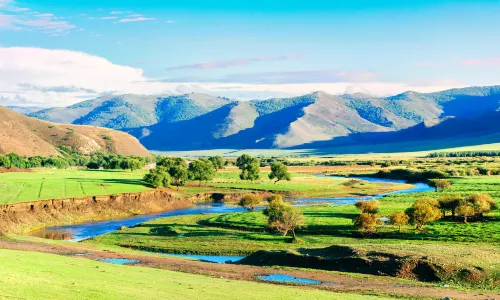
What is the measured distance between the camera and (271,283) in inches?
1665

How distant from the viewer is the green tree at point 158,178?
12206 centimetres

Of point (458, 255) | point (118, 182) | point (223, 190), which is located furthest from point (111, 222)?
point (458, 255)

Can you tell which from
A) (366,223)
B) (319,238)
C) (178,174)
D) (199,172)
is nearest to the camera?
(319,238)

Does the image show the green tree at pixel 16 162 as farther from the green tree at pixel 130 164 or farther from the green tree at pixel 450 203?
the green tree at pixel 450 203

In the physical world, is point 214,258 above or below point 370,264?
below

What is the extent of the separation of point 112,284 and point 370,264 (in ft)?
77.0

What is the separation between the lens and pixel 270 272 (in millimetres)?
46969

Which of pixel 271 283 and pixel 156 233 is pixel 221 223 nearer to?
pixel 156 233

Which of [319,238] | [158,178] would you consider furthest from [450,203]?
[158,178]

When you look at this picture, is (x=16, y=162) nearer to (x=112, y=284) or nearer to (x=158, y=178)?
(x=158, y=178)

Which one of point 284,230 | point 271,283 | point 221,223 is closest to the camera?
point 271,283

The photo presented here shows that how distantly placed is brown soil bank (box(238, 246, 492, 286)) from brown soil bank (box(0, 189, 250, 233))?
133ft

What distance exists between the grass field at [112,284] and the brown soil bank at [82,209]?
36.2 metres

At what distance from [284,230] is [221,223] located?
1350 cm
